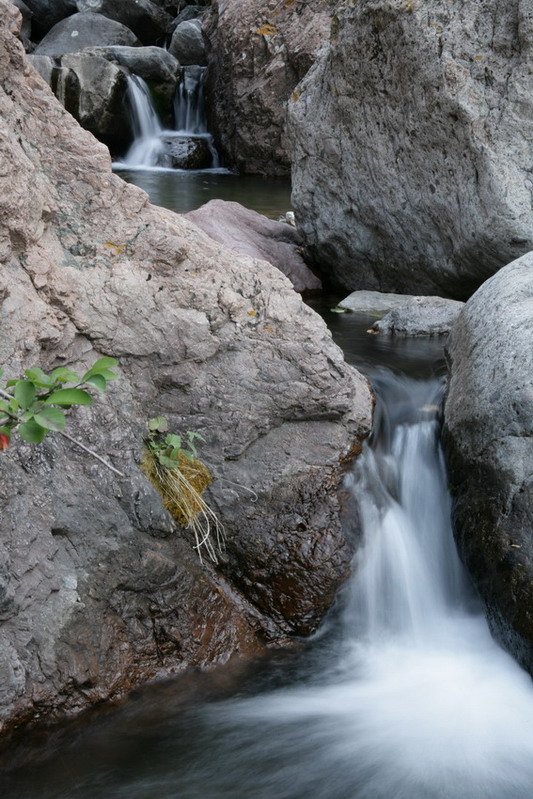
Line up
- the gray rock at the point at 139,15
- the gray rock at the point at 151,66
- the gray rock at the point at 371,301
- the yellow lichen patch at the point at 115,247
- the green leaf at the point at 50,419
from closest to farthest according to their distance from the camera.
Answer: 1. the green leaf at the point at 50,419
2. the yellow lichen patch at the point at 115,247
3. the gray rock at the point at 371,301
4. the gray rock at the point at 151,66
5. the gray rock at the point at 139,15

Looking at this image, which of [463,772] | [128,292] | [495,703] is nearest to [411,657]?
[495,703]

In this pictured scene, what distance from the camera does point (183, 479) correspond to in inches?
145

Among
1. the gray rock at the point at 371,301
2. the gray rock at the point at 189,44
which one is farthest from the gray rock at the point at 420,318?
the gray rock at the point at 189,44

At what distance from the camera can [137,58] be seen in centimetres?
1798

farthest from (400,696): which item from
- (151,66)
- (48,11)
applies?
(48,11)

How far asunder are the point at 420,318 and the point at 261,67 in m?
11.9

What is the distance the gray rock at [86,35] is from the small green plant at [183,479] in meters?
20.4

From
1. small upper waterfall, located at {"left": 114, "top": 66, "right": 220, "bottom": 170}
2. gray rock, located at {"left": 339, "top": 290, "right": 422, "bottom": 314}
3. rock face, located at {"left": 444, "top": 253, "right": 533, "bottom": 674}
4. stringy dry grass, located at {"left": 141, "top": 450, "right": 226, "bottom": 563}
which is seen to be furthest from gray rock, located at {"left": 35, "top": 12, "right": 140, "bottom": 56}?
stringy dry grass, located at {"left": 141, "top": 450, "right": 226, "bottom": 563}

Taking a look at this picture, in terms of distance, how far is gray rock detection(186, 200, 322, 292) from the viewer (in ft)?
26.5

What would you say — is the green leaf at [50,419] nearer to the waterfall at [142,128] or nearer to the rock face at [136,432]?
the rock face at [136,432]

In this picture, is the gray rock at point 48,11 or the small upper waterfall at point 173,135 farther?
the gray rock at point 48,11

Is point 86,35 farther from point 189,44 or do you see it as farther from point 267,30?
point 267,30

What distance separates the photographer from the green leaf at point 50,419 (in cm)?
152

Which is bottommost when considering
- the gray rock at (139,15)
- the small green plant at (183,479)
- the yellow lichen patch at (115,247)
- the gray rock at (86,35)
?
the small green plant at (183,479)
